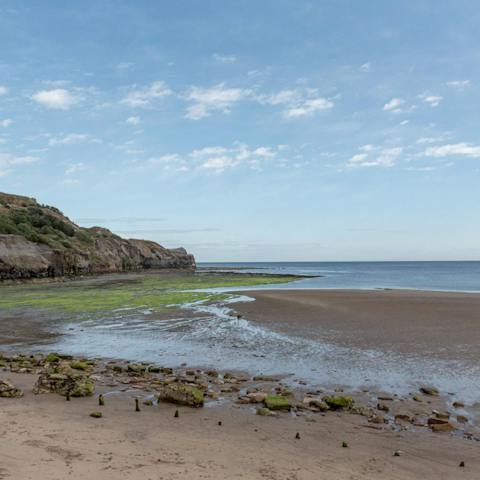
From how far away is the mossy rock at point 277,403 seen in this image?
12.3 meters

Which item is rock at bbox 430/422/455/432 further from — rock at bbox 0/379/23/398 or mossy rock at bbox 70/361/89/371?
mossy rock at bbox 70/361/89/371

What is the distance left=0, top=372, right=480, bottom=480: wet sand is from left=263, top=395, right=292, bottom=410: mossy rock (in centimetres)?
57

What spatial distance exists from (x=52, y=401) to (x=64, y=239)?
360ft

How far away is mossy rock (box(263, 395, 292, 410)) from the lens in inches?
483

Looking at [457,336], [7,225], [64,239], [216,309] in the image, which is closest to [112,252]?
[64,239]

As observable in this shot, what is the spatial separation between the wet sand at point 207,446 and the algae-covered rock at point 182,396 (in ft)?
0.90

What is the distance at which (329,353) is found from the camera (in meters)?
20.3

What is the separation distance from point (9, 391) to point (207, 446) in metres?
6.89

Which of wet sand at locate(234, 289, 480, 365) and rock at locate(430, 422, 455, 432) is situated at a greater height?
rock at locate(430, 422, 455, 432)

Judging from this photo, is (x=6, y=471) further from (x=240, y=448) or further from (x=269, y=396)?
(x=269, y=396)

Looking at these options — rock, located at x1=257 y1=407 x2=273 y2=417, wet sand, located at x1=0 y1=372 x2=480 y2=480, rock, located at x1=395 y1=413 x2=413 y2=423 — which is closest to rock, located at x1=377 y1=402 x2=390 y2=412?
rock, located at x1=395 y1=413 x2=413 y2=423

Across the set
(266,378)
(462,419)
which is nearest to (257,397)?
(266,378)

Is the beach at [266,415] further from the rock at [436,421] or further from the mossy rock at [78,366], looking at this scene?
the mossy rock at [78,366]

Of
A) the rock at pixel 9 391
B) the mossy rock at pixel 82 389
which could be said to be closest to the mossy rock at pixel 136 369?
the mossy rock at pixel 82 389
